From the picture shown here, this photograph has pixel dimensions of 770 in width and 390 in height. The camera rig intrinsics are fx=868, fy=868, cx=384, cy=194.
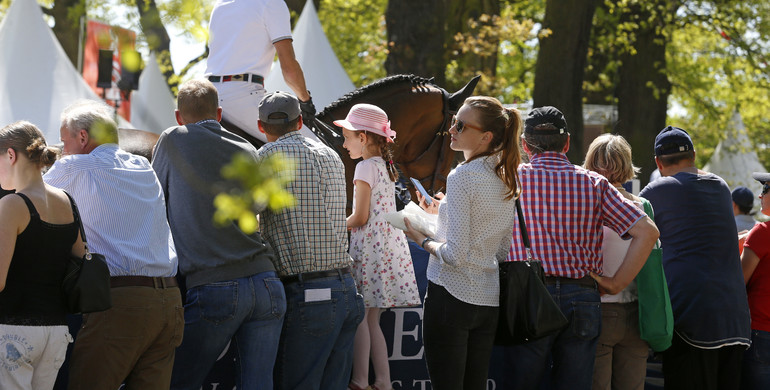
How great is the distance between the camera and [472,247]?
12.0 feet

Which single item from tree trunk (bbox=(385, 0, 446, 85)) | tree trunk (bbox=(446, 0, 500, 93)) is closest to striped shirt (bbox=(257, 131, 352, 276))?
tree trunk (bbox=(385, 0, 446, 85))

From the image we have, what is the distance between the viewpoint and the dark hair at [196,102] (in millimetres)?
3674

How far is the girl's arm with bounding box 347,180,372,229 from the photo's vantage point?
4.57 m

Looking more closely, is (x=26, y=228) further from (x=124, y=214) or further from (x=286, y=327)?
(x=286, y=327)

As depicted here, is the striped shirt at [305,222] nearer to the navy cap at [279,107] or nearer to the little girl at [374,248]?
the navy cap at [279,107]

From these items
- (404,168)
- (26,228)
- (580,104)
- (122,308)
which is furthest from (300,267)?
(580,104)

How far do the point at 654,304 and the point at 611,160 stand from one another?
30.6 inches

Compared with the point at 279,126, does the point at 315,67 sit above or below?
below

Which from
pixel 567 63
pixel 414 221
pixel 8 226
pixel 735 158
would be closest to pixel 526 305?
pixel 414 221

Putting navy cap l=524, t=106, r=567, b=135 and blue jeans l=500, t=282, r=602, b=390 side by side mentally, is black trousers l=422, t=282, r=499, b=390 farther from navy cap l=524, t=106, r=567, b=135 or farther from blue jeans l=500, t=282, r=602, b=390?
navy cap l=524, t=106, r=567, b=135

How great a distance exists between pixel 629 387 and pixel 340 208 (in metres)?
1.87

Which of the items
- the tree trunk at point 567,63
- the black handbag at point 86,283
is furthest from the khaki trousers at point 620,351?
the tree trunk at point 567,63

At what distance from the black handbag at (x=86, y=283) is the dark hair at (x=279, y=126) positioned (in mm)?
943

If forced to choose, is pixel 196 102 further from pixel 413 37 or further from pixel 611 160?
pixel 413 37
